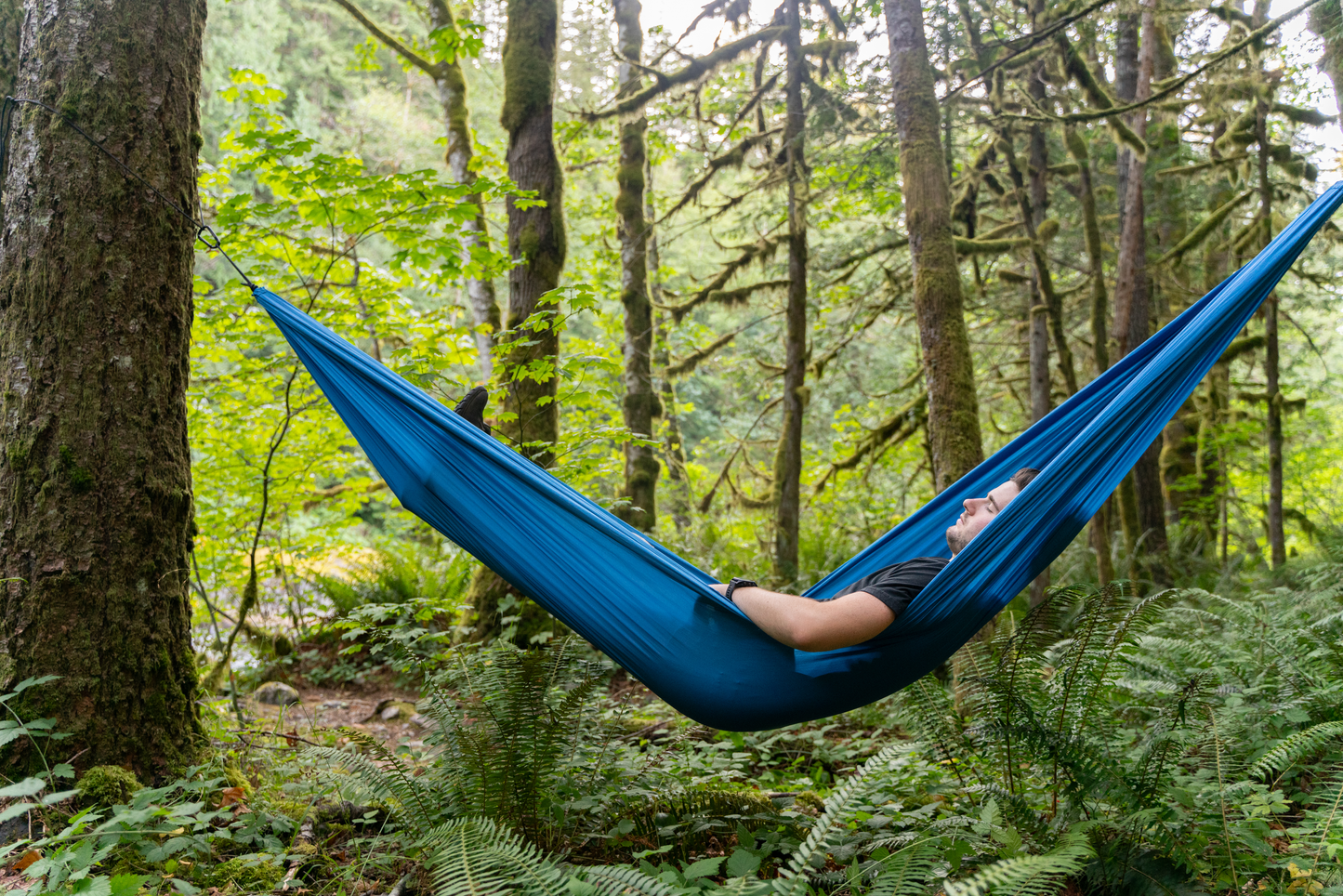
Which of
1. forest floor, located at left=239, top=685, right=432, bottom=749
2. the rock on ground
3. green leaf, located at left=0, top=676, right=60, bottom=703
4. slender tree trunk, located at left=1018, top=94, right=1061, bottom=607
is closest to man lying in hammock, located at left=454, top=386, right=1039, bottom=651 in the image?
green leaf, located at left=0, top=676, right=60, bottom=703

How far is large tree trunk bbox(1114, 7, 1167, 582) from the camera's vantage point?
13.9 feet

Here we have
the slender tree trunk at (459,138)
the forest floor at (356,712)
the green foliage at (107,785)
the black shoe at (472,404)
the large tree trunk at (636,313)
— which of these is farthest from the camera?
the large tree trunk at (636,313)

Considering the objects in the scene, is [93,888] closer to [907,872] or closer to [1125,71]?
[907,872]

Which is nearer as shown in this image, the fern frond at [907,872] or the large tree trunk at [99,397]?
the fern frond at [907,872]

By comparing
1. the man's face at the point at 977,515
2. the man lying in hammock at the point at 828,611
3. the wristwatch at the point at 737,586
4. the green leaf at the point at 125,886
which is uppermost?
the man's face at the point at 977,515

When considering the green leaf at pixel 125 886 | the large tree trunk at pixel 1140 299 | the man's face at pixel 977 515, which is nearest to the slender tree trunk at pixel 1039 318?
the large tree trunk at pixel 1140 299

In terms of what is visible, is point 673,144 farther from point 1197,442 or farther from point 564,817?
point 564,817

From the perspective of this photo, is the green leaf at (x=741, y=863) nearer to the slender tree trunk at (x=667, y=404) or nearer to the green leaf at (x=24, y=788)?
the green leaf at (x=24, y=788)

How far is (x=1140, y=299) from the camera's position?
427 centimetres

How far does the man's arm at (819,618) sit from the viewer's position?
1347 mm

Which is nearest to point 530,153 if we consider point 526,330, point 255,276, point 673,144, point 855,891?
point 526,330

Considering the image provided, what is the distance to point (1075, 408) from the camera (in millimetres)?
2008

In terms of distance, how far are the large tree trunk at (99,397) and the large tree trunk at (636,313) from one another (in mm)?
2727

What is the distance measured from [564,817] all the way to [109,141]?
67.5 inches
